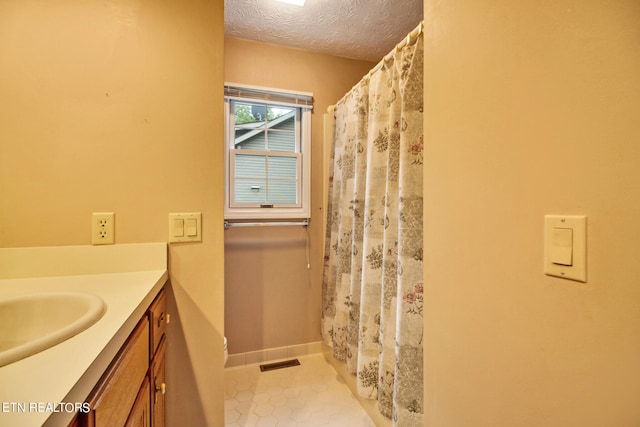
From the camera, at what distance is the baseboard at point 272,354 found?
2068 mm

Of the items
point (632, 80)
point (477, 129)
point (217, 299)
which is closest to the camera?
point (632, 80)

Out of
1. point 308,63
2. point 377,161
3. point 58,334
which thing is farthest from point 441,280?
point 308,63

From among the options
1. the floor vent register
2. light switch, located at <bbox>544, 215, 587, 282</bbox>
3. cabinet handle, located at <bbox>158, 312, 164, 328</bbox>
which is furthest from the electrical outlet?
the floor vent register

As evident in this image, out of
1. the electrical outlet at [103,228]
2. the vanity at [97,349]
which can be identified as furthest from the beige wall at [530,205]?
the electrical outlet at [103,228]

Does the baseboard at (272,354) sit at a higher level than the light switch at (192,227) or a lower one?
lower

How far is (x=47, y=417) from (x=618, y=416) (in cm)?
86

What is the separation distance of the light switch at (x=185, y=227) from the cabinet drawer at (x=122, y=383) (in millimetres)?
364

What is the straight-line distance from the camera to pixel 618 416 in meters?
0.47

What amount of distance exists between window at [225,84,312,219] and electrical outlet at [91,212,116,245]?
96cm

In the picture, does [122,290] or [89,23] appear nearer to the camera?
[122,290]

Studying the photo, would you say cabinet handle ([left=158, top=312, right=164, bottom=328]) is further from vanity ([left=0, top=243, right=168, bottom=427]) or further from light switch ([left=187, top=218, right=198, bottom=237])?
light switch ([left=187, top=218, right=198, bottom=237])

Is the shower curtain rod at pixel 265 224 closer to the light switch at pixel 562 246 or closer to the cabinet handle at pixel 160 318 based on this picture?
the cabinet handle at pixel 160 318

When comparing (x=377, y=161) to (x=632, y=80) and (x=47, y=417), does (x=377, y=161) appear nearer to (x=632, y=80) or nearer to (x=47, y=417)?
(x=632, y=80)

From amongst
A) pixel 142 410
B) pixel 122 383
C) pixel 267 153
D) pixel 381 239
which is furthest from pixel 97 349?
pixel 267 153
